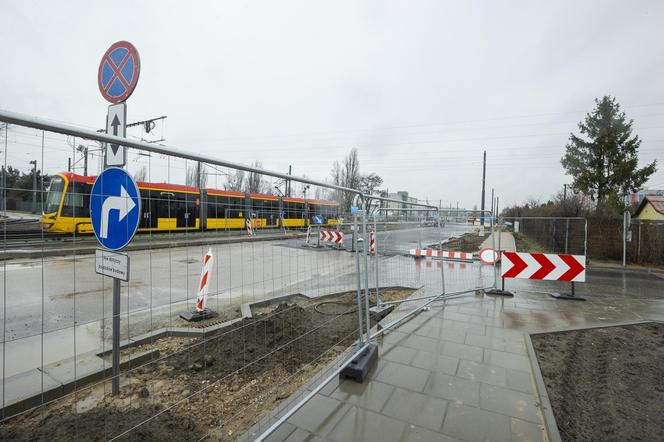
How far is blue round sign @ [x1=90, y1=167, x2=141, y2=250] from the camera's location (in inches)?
105

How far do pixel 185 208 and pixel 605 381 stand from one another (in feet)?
14.8

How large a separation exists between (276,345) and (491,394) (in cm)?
262

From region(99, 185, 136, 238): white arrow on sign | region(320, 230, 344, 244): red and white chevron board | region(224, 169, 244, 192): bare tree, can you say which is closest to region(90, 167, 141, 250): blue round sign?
region(99, 185, 136, 238): white arrow on sign

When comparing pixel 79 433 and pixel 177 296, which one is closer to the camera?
pixel 79 433

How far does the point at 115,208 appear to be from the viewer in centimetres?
279

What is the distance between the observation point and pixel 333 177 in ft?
184

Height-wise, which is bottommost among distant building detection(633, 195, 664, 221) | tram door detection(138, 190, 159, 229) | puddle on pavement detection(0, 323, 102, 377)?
puddle on pavement detection(0, 323, 102, 377)

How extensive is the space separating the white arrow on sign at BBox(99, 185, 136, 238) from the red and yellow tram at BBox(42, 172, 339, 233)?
4.4 inches

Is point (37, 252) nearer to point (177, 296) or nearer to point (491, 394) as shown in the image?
point (491, 394)

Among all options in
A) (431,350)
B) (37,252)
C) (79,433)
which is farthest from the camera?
(431,350)

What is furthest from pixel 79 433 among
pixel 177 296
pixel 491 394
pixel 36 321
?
pixel 177 296

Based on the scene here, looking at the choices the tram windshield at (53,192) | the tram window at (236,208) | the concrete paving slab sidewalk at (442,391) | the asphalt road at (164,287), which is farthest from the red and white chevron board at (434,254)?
the tram windshield at (53,192)

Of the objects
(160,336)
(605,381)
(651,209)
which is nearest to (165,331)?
(160,336)

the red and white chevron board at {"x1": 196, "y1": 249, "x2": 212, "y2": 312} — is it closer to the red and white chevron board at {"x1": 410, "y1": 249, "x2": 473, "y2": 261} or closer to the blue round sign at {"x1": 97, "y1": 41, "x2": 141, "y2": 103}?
the blue round sign at {"x1": 97, "y1": 41, "x2": 141, "y2": 103}
